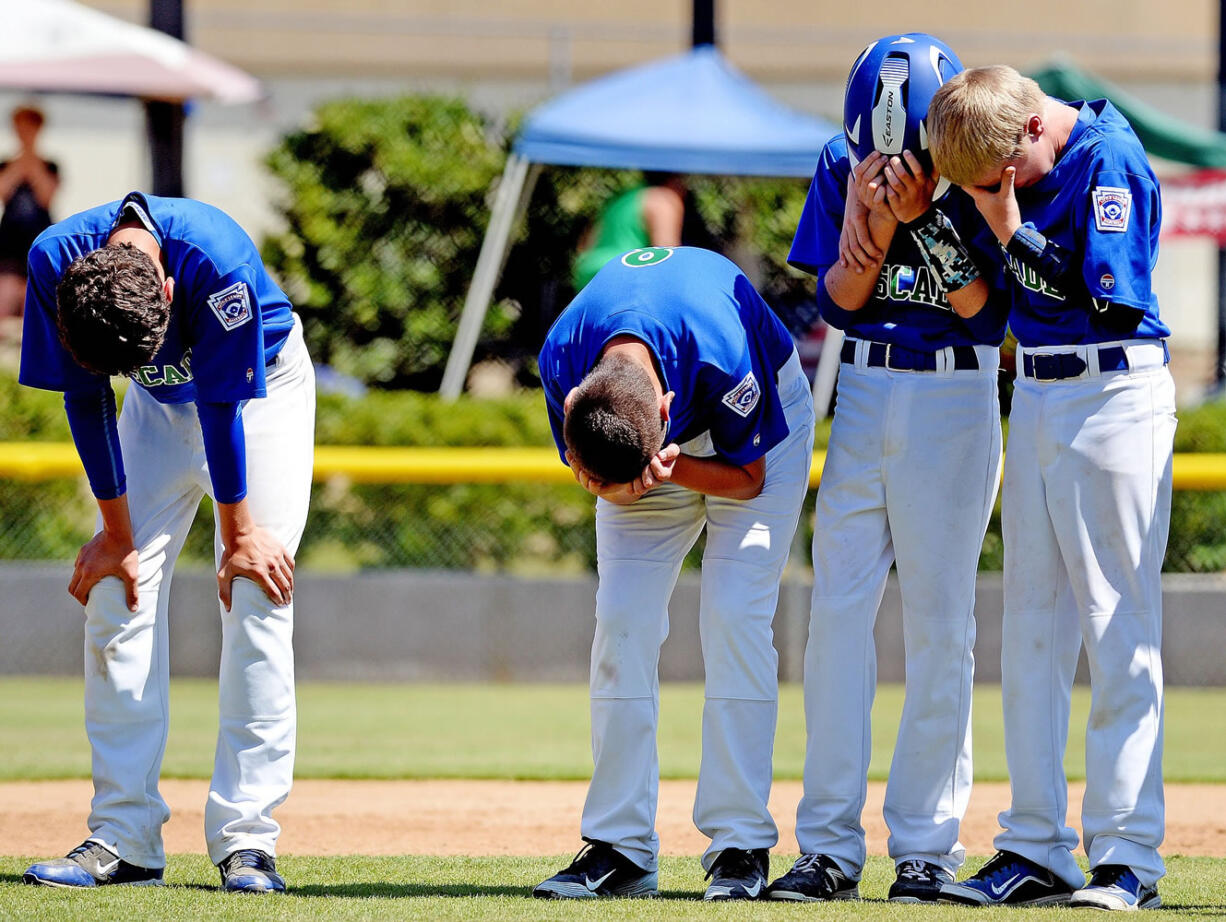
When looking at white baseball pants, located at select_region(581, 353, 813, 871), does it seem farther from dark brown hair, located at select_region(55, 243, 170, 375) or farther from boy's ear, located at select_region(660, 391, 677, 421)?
dark brown hair, located at select_region(55, 243, 170, 375)

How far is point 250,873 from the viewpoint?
187 inches

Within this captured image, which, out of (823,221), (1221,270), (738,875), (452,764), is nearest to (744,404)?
(823,221)

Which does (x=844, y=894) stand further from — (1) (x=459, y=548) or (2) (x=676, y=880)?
(1) (x=459, y=548)

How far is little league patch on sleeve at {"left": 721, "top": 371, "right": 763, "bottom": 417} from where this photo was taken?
15.4 ft

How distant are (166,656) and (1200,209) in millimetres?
10192

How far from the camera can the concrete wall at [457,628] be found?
9648 mm

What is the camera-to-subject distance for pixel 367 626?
9789 mm

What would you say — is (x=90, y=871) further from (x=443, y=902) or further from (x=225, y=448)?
(x=225, y=448)

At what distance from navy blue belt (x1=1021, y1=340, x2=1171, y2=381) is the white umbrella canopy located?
27.2 feet

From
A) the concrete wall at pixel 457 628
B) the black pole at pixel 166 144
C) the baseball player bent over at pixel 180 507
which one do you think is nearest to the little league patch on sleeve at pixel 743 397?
A: the baseball player bent over at pixel 180 507

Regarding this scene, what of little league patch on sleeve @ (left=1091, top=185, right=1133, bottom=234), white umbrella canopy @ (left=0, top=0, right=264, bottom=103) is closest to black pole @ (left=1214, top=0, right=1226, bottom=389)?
white umbrella canopy @ (left=0, top=0, right=264, bottom=103)

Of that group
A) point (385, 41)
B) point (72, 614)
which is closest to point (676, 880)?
point (72, 614)

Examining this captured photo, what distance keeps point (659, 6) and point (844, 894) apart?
48.1 feet

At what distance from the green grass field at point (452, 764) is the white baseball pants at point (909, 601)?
0.98ft
